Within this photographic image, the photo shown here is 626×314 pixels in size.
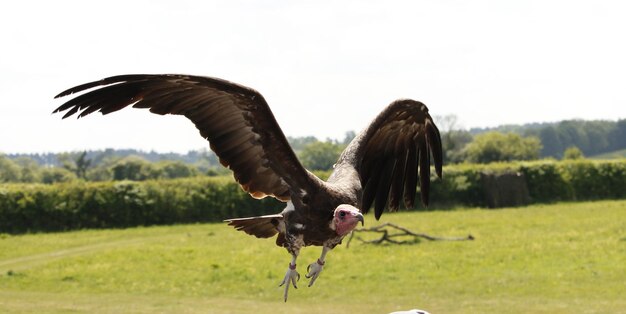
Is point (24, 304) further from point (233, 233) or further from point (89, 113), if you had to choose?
point (233, 233)

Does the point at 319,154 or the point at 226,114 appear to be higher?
the point at 319,154

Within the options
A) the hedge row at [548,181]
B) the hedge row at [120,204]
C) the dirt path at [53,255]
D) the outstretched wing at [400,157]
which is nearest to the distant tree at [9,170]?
the hedge row at [120,204]

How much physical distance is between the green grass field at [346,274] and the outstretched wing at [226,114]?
1108cm

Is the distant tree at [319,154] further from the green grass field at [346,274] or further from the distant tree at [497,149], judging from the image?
the green grass field at [346,274]

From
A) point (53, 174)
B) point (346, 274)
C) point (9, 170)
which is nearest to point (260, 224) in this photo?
point (346, 274)

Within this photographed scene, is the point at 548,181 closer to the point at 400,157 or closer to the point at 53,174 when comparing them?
the point at 400,157

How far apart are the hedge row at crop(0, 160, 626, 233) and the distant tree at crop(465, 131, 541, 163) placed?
38.6m

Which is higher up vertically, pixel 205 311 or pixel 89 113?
pixel 89 113

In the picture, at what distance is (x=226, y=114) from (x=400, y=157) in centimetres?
252

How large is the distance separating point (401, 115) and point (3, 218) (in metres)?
34.4

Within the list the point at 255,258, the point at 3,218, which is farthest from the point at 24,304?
the point at 3,218

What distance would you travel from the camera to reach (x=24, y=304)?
18609 millimetres

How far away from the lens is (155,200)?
4084 centimetres

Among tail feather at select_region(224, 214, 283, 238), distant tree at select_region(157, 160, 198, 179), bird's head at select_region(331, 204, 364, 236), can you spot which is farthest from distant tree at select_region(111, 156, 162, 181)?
bird's head at select_region(331, 204, 364, 236)
